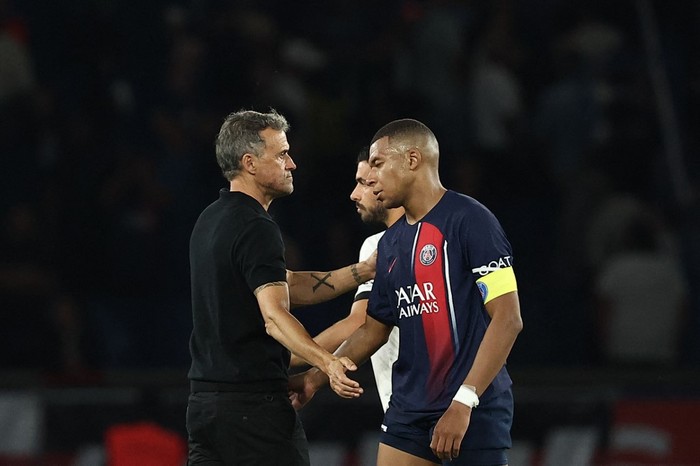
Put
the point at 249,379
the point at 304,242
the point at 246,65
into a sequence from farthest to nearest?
the point at 246,65
the point at 304,242
the point at 249,379

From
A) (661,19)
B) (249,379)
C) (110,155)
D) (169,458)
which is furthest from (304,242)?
(249,379)

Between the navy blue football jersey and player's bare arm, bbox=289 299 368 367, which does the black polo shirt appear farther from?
player's bare arm, bbox=289 299 368 367

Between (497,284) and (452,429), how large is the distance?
1.91 feet

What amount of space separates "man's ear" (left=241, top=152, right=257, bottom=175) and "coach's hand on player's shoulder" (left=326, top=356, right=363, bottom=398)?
982mm

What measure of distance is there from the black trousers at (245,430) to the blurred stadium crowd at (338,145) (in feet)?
14.1

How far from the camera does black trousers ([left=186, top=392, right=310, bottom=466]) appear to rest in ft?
17.0

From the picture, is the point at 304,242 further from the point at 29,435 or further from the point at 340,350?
the point at 340,350

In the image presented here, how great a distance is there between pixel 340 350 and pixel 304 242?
4.74m

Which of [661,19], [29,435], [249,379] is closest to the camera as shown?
[249,379]

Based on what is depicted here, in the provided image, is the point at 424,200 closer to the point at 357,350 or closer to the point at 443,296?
the point at 443,296

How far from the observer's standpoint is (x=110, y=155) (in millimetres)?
10336

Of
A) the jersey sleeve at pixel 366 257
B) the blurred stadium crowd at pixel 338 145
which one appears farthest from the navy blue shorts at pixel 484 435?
the blurred stadium crowd at pixel 338 145

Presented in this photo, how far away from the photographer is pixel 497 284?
16.2 feet

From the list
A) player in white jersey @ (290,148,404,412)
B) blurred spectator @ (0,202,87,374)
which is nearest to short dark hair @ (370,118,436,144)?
player in white jersey @ (290,148,404,412)
